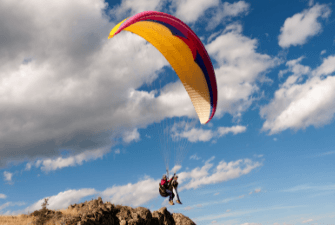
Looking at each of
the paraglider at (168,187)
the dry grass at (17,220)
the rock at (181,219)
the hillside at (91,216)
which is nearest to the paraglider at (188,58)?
the paraglider at (168,187)

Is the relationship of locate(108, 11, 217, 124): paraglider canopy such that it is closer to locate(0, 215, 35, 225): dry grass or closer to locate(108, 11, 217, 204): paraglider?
locate(108, 11, 217, 204): paraglider

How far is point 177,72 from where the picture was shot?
2077cm

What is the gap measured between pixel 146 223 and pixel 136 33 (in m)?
13.2

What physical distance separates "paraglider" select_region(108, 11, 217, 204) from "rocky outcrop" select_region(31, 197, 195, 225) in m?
7.71

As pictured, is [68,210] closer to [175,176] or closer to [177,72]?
[175,176]

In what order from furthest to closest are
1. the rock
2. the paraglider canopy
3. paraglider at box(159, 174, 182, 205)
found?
the rock, the paraglider canopy, paraglider at box(159, 174, 182, 205)

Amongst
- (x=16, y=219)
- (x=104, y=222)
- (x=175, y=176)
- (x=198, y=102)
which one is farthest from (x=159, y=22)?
(x=16, y=219)

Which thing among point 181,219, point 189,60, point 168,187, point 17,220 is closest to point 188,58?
point 189,60

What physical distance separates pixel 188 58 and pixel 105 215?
39.6 feet

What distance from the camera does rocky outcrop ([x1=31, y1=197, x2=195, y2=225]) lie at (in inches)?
592

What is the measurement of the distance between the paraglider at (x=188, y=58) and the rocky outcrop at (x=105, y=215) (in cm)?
771

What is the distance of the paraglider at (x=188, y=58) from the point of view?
18891 mm

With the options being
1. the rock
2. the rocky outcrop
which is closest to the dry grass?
the rocky outcrop

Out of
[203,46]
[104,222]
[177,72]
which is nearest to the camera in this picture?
[104,222]
